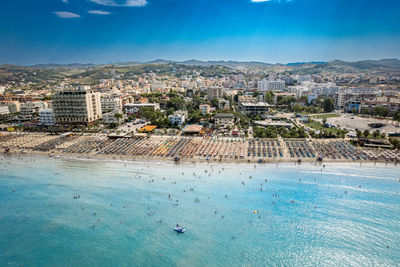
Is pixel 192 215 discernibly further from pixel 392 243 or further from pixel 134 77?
pixel 134 77

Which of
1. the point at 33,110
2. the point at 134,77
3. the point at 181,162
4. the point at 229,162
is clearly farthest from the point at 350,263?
the point at 134,77

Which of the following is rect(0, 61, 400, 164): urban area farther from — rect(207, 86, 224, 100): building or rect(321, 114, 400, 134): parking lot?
rect(207, 86, 224, 100): building

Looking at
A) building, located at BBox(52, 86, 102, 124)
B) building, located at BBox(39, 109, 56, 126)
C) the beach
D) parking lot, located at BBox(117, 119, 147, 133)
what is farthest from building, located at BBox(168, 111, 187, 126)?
building, located at BBox(39, 109, 56, 126)

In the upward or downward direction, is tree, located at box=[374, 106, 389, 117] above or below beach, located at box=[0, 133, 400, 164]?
above

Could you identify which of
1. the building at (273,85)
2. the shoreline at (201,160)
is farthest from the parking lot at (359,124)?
the building at (273,85)

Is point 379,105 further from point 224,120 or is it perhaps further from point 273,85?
point 273,85

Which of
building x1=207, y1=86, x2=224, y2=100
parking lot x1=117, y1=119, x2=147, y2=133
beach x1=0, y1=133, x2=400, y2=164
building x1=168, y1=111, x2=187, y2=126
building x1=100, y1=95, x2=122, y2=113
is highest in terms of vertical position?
building x1=207, y1=86, x2=224, y2=100

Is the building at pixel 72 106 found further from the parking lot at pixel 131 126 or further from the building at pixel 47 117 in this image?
the parking lot at pixel 131 126
